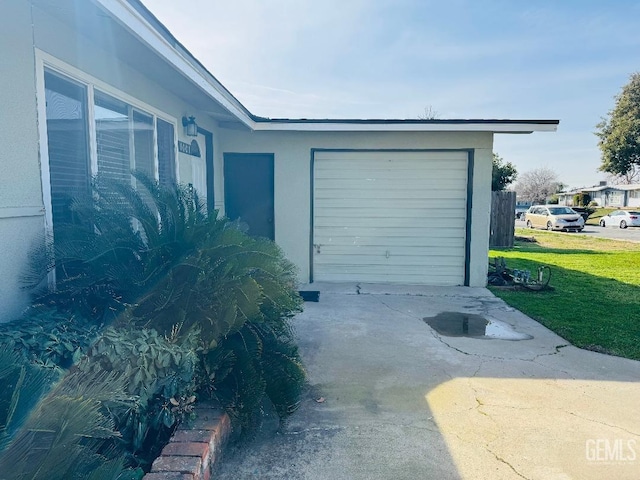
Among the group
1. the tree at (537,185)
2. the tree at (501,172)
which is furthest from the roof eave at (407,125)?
the tree at (537,185)

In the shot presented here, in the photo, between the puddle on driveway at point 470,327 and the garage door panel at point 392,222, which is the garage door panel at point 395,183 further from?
the puddle on driveway at point 470,327

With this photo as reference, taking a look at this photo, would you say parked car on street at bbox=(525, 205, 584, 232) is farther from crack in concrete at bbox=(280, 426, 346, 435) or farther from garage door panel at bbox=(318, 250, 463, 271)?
crack in concrete at bbox=(280, 426, 346, 435)

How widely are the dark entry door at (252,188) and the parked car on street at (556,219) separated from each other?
23246 mm

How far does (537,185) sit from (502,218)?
5849cm

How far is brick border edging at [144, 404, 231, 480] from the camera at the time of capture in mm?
2117

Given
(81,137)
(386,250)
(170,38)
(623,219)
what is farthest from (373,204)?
(623,219)

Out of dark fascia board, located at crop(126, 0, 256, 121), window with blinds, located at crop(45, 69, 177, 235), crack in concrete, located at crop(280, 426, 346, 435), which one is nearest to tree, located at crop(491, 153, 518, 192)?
dark fascia board, located at crop(126, 0, 256, 121)

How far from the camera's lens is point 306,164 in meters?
8.15

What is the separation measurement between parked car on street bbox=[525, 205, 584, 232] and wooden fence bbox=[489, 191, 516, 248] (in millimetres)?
12946

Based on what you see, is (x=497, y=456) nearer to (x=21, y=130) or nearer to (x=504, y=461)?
(x=504, y=461)

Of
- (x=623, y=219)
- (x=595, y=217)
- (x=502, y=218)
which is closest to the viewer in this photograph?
(x=502, y=218)

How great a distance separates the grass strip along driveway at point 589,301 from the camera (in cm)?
501

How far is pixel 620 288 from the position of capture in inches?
315

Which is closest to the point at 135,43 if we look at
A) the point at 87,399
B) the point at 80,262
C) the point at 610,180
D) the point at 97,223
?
the point at 97,223
